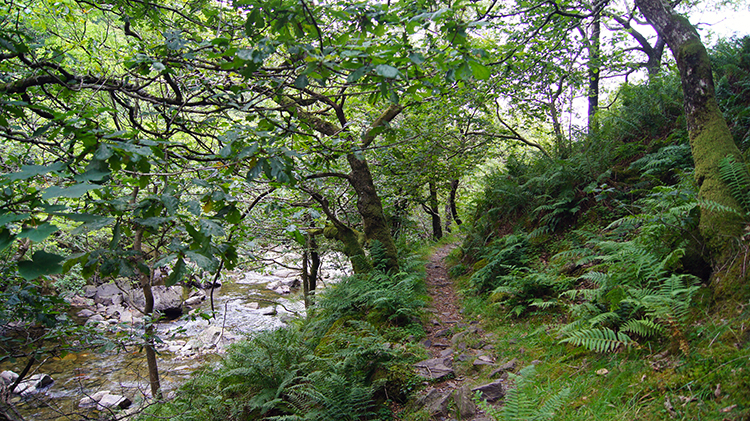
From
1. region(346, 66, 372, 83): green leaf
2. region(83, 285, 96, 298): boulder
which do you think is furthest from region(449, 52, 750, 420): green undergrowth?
region(83, 285, 96, 298): boulder

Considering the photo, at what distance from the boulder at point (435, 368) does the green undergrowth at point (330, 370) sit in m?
0.14

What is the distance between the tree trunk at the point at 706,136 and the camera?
10.3ft

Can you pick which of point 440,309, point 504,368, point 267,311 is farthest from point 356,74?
point 267,311

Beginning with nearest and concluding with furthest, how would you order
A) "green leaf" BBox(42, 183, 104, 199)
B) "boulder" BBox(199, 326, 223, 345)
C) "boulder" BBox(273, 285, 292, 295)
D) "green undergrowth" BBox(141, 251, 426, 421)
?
"green leaf" BBox(42, 183, 104, 199)
"green undergrowth" BBox(141, 251, 426, 421)
"boulder" BBox(199, 326, 223, 345)
"boulder" BBox(273, 285, 292, 295)

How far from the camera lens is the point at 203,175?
332 centimetres

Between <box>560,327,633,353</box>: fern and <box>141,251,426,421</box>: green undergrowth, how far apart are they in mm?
1583

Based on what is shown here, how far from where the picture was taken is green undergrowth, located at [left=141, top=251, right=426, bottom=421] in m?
3.48

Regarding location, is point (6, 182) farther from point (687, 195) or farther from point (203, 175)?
point (687, 195)

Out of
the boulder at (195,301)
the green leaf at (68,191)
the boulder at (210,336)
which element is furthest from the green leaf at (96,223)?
the boulder at (195,301)

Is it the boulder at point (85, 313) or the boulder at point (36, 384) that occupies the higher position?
the boulder at point (85, 313)

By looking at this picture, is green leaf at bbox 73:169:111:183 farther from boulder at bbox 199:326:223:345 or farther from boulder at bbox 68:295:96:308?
boulder at bbox 68:295:96:308

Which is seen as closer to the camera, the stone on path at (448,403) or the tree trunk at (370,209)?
the stone on path at (448,403)

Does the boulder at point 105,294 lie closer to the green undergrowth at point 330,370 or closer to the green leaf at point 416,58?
the green undergrowth at point 330,370

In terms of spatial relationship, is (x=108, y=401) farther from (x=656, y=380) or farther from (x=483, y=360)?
(x=656, y=380)
